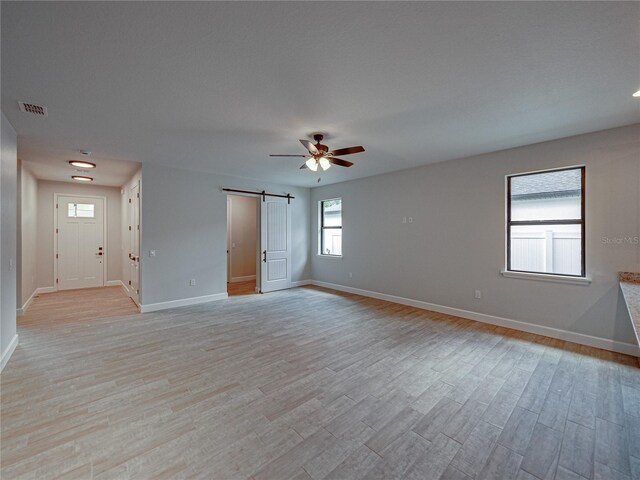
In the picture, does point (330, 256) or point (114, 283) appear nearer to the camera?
point (330, 256)

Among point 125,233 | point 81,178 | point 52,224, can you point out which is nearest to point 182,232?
point 125,233

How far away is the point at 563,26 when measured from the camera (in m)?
1.71

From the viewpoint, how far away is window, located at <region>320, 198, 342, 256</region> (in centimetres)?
700

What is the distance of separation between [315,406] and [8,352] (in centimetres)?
357

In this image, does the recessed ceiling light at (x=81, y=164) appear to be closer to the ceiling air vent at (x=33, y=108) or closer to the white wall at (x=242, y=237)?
the ceiling air vent at (x=33, y=108)

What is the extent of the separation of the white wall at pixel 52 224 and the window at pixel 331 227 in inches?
219

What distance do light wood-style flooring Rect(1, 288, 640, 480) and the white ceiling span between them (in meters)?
2.73

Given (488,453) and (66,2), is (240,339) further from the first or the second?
(66,2)

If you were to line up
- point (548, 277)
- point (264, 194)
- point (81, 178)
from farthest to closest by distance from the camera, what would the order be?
point (264, 194) < point (81, 178) < point (548, 277)

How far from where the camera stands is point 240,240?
841 cm

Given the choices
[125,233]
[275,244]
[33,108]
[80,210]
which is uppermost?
[33,108]

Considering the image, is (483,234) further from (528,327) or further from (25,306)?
(25,306)

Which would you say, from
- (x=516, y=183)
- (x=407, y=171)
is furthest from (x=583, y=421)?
(x=407, y=171)

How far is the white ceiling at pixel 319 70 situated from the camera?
162 centimetres
